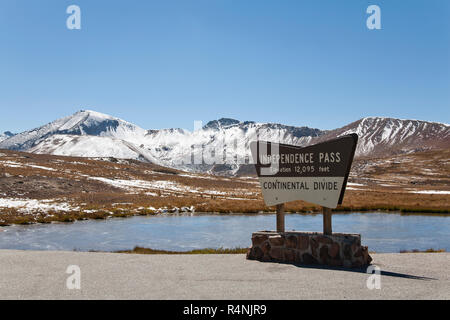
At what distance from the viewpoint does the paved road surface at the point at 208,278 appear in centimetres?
1090

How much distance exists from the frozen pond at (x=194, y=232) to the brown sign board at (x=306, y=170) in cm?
1029

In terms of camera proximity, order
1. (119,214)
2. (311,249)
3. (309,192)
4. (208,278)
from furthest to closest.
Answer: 1. (119,214)
2. (309,192)
3. (311,249)
4. (208,278)

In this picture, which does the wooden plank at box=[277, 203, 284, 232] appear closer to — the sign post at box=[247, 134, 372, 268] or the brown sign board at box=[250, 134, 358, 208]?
the sign post at box=[247, 134, 372, 268]

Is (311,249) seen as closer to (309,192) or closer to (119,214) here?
(309,192)

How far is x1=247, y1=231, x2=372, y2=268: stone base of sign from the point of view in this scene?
14914 millimetres

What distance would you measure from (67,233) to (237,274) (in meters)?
23.5

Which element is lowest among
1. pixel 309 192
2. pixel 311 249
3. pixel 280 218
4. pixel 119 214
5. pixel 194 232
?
pixel 194 232

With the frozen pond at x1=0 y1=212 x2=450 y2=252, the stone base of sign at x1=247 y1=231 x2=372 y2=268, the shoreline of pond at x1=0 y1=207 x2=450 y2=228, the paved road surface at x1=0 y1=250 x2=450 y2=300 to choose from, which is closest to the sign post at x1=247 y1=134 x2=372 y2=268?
the stone base of sign at x1=247 y1=231 x2=372 y2=268

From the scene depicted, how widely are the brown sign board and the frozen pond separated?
405 inches

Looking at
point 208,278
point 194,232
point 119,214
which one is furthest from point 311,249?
point 119,214

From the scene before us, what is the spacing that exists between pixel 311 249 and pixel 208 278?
14.8 feet

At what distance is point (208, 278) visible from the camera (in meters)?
13.0
